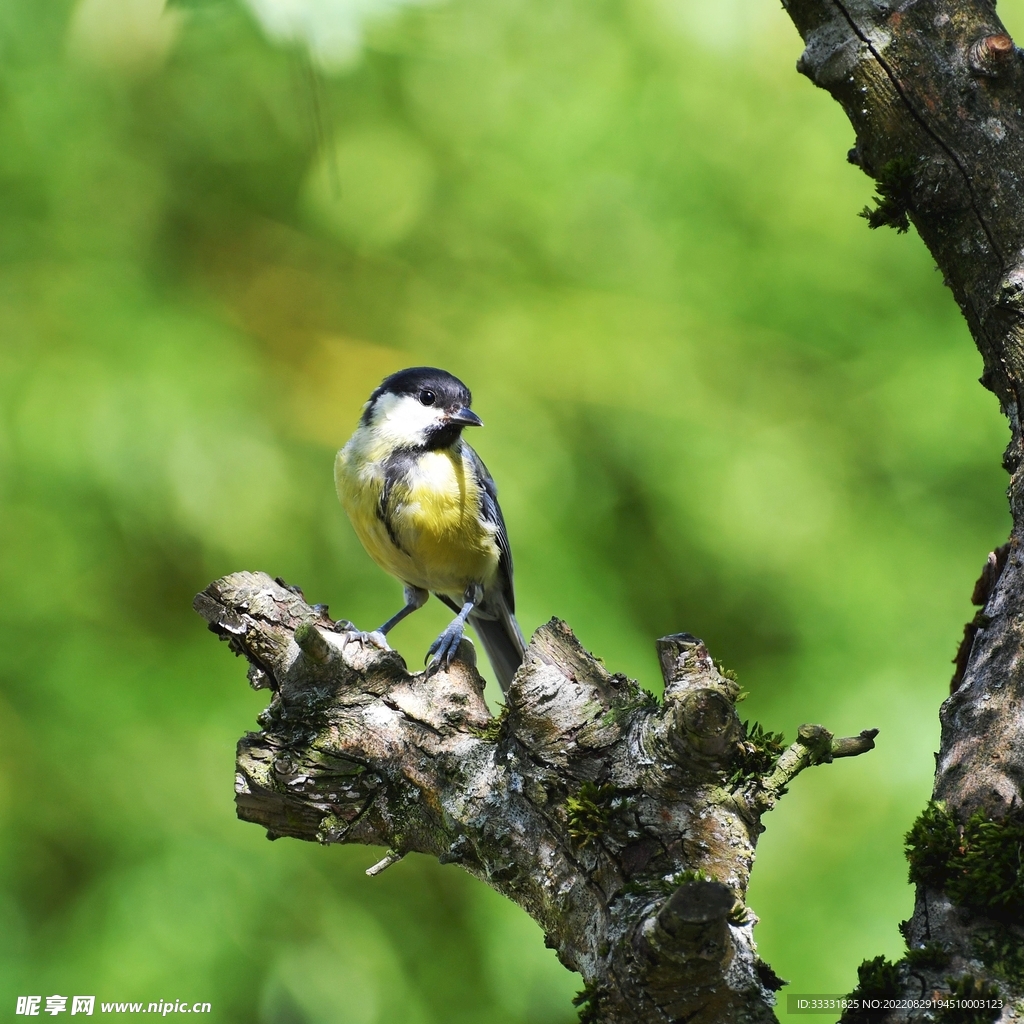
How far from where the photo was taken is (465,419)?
130 inches

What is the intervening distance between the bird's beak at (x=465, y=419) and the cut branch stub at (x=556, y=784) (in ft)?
3.48

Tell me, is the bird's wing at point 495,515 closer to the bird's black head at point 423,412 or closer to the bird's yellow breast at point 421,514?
the bird's yellow breast at point 421,514

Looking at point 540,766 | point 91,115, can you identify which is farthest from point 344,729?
point 91,115

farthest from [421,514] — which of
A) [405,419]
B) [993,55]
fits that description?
[993,55]

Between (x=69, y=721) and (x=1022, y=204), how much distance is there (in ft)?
11.1

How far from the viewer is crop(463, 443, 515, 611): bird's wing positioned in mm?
3416

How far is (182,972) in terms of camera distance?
3340 millimetres

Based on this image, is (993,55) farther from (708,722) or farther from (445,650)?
(445,650)

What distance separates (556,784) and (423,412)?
1.73m

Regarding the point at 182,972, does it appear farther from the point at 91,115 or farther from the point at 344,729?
the point at 91,115

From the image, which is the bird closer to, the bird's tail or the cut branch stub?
the bird's tail

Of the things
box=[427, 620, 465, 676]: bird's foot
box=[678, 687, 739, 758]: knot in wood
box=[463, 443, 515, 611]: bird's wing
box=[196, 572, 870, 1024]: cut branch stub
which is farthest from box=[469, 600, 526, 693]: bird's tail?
box=[678, 687, 739, 758]: knot in wood

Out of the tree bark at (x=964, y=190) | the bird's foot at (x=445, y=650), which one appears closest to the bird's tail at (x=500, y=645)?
the bird's foot at (x=445, y=650)

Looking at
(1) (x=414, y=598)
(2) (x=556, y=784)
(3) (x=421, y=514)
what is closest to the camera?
(2) (x=556, y=784)
